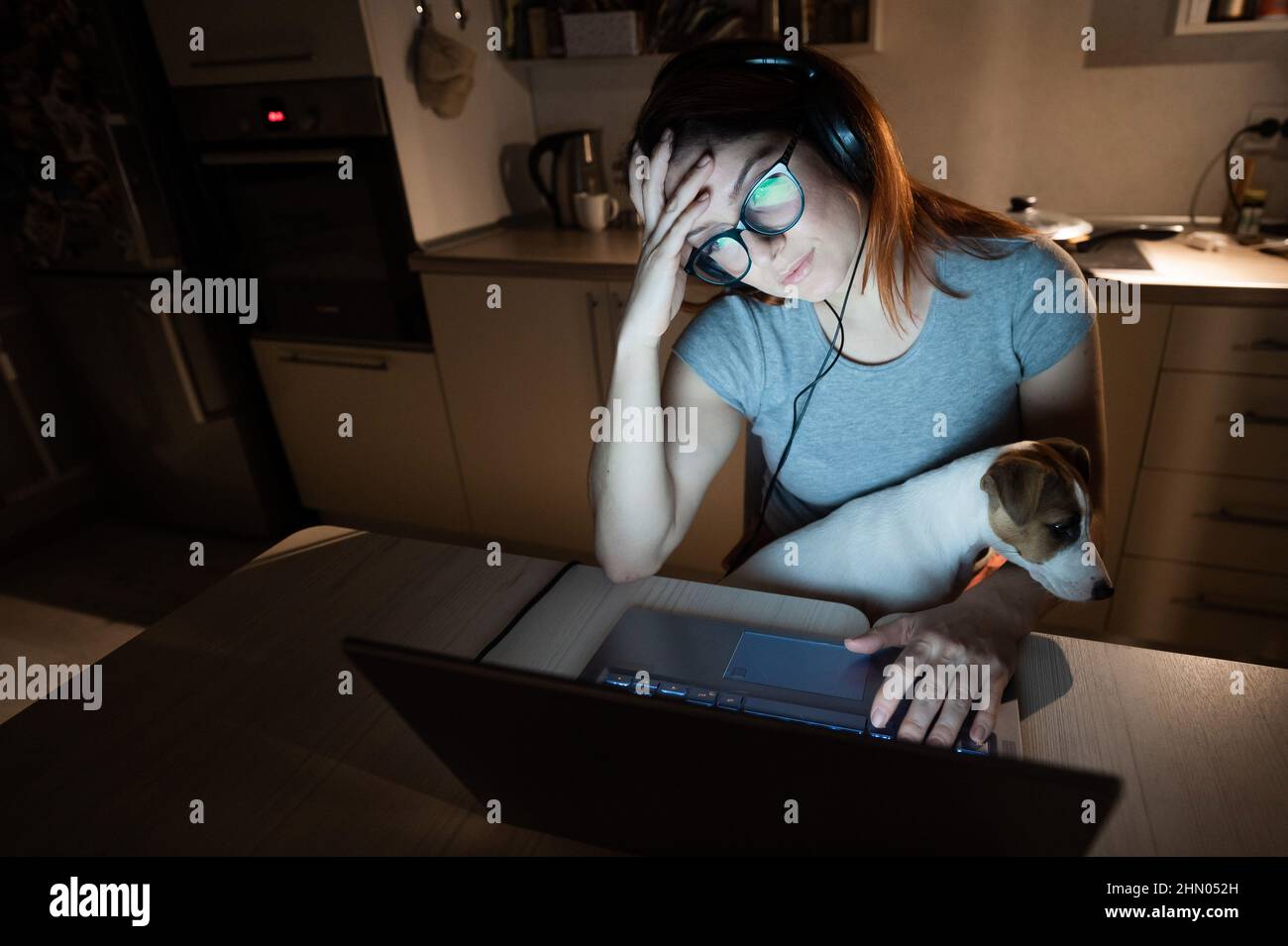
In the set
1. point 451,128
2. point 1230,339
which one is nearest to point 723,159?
point 1230,339

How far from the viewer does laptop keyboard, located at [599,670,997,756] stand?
0.64 m

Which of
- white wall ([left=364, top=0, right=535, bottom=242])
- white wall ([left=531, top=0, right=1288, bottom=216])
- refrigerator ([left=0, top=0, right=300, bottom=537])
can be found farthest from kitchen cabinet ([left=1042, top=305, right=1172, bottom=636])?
refrigerator ([left=0, top=0, right=300, bottom=537])

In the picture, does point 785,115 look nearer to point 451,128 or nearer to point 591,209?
point 591,209

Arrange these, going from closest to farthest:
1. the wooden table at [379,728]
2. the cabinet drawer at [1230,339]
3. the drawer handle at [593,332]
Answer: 1. the wooden table at [379,728]
2. the cabinet drawer at [1230,339]
3. the drawer handle at [593,332]

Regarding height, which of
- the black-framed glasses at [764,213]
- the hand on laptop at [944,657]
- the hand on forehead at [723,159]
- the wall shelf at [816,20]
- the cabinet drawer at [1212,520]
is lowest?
the cabinet drawer at [1212,520]

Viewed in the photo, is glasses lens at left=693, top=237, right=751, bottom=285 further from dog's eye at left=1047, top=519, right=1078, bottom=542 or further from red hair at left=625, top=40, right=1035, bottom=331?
dog's eye at left=1047, top=519, right=1078, bottom=542

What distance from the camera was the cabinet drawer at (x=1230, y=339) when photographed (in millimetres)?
1546

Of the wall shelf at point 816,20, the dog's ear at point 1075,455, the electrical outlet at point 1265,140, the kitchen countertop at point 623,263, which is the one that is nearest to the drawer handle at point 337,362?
the kitchen countertop at point 623,263

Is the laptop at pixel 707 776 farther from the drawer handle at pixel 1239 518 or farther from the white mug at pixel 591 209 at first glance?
the white mug at pixel 591 209

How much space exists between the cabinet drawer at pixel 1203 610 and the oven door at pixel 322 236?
6.23 ft

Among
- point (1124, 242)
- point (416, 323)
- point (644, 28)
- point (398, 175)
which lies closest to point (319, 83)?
point (398, 175)

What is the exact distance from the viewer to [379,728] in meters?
0.74

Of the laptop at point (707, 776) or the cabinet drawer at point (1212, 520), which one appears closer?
the laptop at point (707, 776)

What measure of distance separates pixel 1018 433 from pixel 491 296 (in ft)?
4.55
